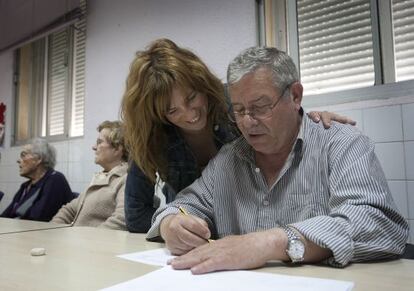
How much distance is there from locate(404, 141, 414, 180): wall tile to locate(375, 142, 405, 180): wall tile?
0.02m

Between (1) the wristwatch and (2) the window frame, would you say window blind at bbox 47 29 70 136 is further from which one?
(1) the wristwatch

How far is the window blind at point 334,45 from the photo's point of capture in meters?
2.22

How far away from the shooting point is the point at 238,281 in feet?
2.57

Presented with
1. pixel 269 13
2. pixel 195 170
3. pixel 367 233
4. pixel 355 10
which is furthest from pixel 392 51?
pixel 367 233

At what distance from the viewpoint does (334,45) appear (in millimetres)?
Answer: 2346

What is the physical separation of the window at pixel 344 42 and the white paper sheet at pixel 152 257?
1.47 m

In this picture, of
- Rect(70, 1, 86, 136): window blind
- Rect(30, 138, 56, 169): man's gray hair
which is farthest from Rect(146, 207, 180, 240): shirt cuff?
Rect(70, 1, 86, 136): window blind

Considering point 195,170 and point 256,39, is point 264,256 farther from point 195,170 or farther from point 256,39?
point 256,39

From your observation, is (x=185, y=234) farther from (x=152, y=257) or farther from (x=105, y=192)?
(x=105, y=192)

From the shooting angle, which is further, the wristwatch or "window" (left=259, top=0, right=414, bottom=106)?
"window" (left=259, top=0, right=414, bottom=106)

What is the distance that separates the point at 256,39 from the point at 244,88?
4.80ft

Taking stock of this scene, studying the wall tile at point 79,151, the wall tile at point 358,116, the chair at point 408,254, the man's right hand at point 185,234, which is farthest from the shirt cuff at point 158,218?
the wall tile at point 79,151

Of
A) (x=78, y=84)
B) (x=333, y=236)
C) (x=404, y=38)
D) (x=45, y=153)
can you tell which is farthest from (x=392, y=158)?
(x=78, y=84)

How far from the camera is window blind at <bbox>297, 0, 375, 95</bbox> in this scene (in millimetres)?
2221
